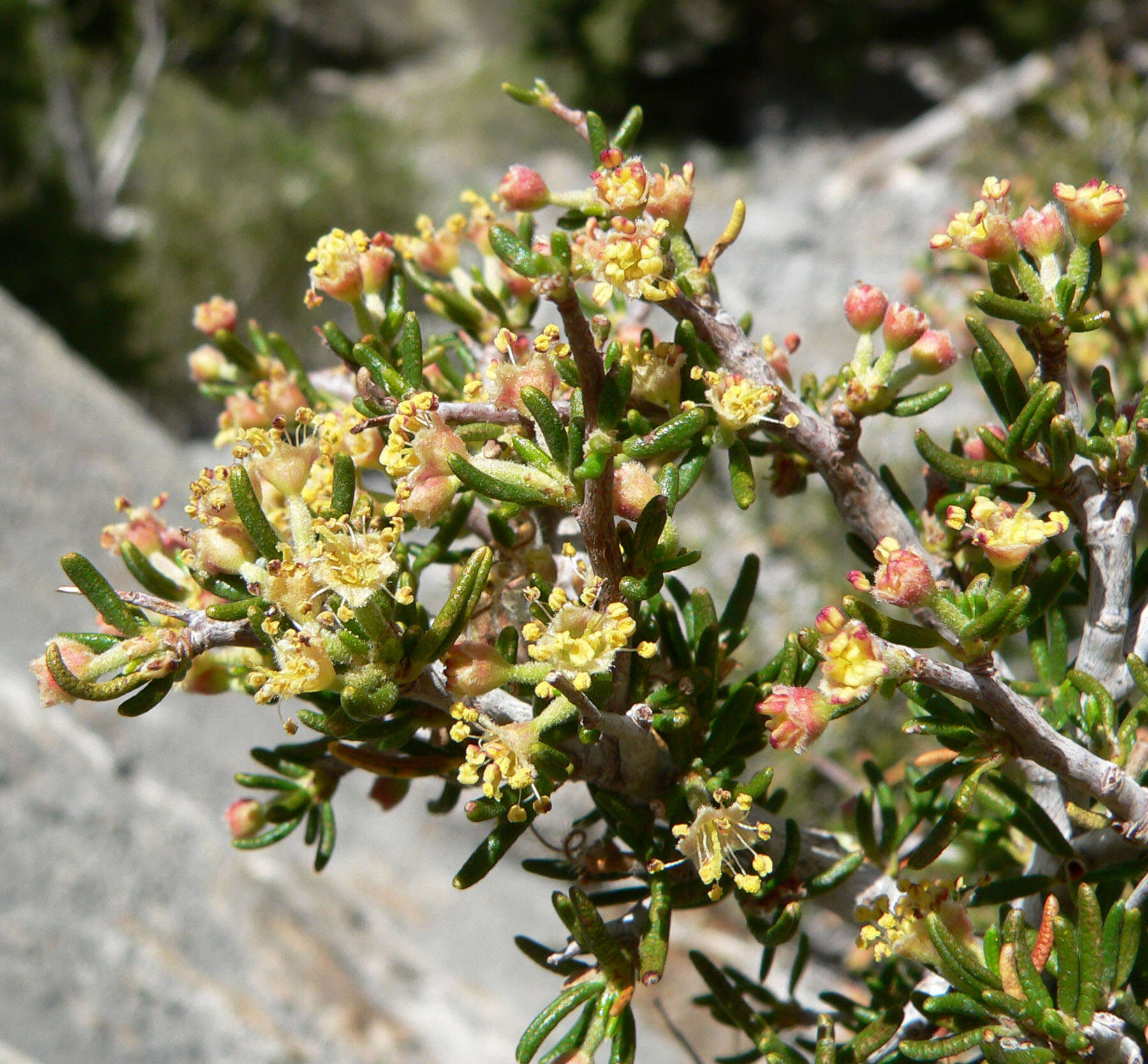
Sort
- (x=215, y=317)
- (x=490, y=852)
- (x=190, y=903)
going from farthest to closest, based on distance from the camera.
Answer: (x=190, y=903), (x=215, y=317), (x=490, y=852)

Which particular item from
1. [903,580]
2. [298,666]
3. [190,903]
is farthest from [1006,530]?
[190,903]

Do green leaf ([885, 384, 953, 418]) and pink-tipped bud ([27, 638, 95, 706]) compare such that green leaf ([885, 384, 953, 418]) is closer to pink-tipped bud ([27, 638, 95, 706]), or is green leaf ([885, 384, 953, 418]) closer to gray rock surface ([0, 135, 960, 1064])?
pink-tipped bud ([27, 638, 95, 706])

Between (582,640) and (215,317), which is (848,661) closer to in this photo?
(582,640)

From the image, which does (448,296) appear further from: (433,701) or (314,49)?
(314,49)

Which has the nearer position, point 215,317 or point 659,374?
point 659,374

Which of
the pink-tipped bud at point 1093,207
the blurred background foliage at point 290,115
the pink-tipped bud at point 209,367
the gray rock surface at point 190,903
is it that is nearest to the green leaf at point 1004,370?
the pink-tipped bud at point 1093,207

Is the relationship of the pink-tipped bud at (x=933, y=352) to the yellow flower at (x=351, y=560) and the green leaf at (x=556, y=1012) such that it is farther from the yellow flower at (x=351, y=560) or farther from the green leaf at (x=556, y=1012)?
the green leaf at (x=556, y=1012)
